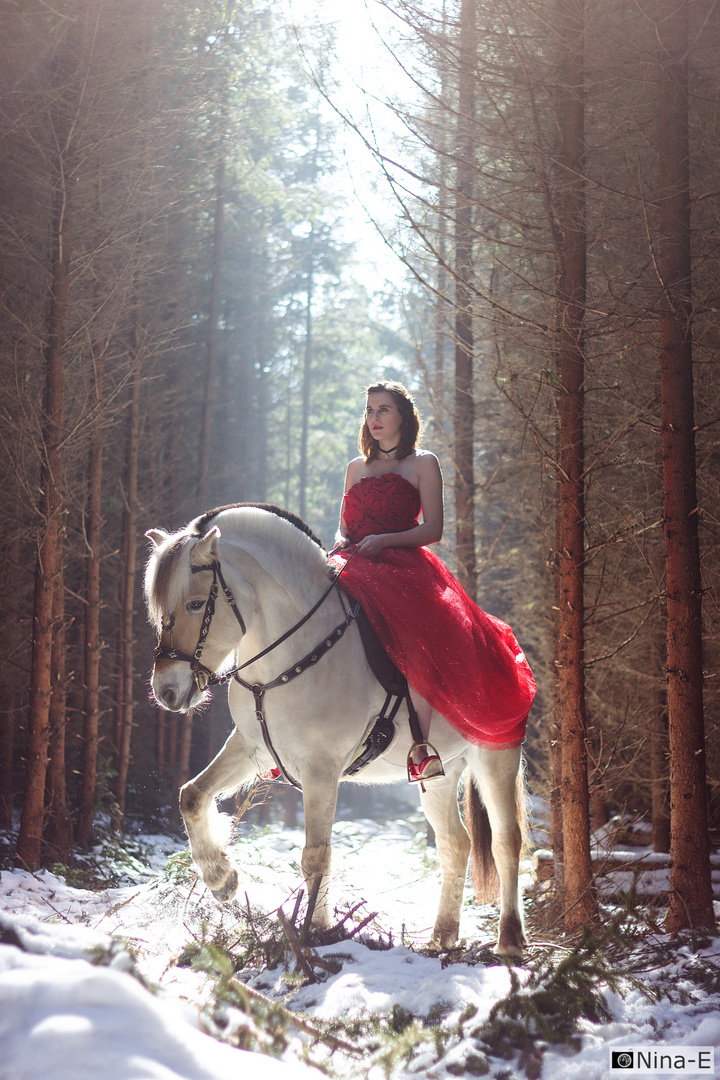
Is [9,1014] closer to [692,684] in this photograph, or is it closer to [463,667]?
[463,667]

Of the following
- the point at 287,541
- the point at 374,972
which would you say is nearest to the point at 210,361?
the point at 287,541

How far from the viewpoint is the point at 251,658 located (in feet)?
13.5

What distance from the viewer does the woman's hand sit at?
4699 millimetres

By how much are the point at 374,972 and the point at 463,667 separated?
5.42ft

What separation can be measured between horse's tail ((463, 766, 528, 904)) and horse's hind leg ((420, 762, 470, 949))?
105 mm

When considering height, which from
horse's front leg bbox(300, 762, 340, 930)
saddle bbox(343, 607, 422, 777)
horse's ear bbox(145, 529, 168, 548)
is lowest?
horse's front leg bbox(300, 762, 340, 930)

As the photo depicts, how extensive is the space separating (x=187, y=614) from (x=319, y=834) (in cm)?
133

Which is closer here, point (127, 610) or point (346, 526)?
point (346, 526)

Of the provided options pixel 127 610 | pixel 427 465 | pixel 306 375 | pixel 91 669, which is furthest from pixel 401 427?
pixel 306 375

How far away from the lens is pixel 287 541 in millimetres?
4312

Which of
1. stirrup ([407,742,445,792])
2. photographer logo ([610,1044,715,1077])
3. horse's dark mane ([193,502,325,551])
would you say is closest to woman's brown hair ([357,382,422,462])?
horse's dark mane ([193,502,325,551])

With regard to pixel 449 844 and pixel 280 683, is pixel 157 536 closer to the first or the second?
pixel 280 683

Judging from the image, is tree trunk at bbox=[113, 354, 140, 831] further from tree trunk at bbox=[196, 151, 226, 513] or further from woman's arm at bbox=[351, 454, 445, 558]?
woman's arm at bbox=[351, 454, 445, 558]

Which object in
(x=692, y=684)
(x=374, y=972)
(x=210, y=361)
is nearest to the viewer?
(x=374, y=972)
